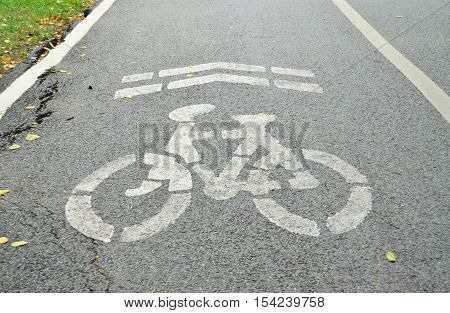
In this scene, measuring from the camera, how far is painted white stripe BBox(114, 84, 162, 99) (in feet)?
16.8

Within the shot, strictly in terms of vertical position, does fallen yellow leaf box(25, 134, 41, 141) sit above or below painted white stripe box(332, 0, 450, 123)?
above

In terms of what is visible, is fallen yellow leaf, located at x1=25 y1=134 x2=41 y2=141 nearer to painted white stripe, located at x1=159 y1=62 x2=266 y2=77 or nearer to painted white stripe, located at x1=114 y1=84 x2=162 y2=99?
painted white stripe, located at x1=114 y1=84 x2=162 y2=99

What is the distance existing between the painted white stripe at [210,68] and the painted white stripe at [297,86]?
45 centimetres

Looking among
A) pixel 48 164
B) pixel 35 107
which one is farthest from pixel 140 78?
pixel 48 164

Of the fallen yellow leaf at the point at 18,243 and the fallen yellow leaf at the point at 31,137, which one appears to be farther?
the fallen yellow leaf at the point at 31,137

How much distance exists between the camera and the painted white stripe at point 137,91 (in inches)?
201

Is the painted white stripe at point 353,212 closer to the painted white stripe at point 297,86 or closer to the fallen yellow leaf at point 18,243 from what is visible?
the fallen yellow leaf at point 18,243

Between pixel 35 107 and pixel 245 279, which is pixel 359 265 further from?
pixel 35 107

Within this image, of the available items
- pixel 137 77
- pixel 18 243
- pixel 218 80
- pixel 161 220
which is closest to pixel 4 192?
pixel 18 243

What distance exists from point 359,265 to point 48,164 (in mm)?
2299

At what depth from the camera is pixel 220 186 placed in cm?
354

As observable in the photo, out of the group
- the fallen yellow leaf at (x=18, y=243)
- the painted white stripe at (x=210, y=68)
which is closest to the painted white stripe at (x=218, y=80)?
the painted white stripe at (x=210, y=68)

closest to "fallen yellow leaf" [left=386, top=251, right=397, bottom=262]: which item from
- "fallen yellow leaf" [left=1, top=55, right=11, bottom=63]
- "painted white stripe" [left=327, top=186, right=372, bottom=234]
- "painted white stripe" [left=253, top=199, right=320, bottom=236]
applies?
"painted white stripe" [left=327, top=186, right=372, bottom=234]

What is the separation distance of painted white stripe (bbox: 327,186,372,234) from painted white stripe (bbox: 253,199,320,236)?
0.12 meters
